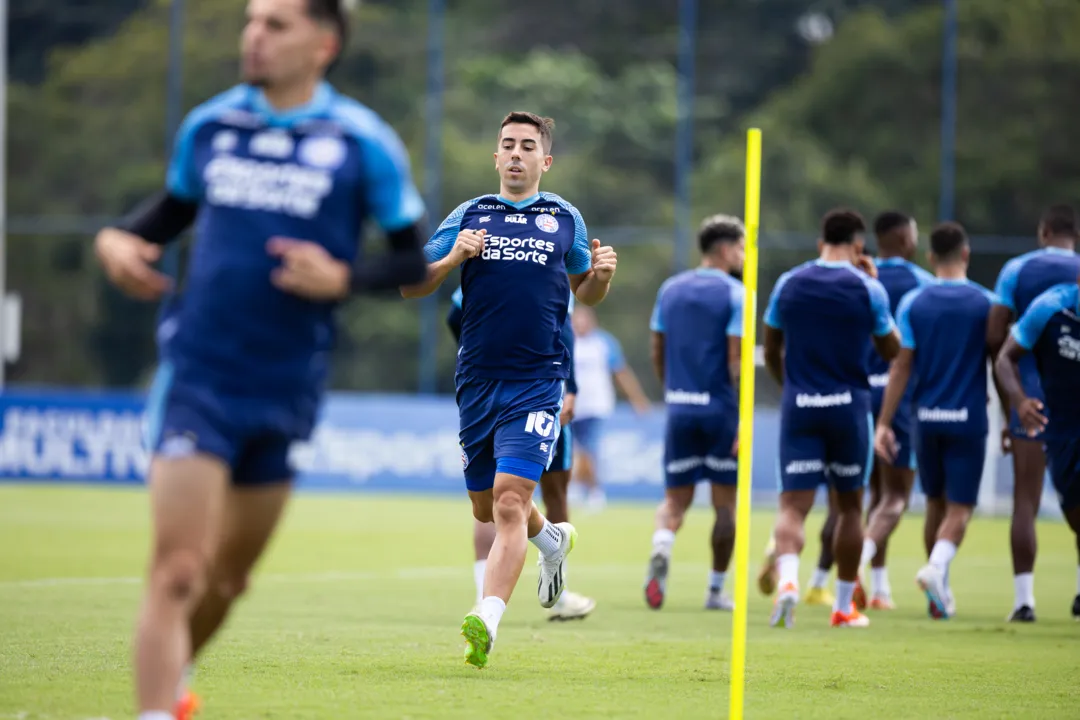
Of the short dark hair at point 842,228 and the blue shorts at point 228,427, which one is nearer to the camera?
the blue shorts at point 228,427

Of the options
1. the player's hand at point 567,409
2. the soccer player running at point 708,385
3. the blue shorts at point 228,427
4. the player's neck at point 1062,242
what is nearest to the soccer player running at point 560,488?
the player's hand at point 567,409

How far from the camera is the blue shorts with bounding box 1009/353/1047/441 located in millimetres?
11164

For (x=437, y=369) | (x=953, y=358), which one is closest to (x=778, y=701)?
(x=953, y=358)

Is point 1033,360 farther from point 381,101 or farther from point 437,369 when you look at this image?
point 381,101

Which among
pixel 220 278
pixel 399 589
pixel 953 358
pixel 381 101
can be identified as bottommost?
pixel 399 589

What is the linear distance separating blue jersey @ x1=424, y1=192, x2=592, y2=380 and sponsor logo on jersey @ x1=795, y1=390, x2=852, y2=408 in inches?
93.4

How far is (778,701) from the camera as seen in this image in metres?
7.12

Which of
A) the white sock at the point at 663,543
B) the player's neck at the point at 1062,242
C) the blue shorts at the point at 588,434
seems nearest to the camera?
the white sock at the point at 663,543

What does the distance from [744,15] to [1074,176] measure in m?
6.68

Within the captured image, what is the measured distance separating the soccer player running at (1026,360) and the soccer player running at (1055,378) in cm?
18

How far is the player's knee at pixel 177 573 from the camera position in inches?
193

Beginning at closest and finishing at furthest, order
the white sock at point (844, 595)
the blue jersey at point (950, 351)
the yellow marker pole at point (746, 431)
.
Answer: the yellow marker pole at point (746, 431)
the white sock at point (844, 595)
the blue jersey at point (950, 351)

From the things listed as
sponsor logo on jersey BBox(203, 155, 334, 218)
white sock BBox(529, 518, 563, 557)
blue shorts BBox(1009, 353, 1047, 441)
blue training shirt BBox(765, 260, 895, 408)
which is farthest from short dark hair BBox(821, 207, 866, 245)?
sponsor logo on jersey BBox(203, 155, 334, 218)

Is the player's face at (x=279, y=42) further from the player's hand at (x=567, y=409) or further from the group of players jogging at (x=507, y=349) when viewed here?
the player's hand at (x=567, y=409)
